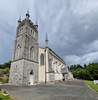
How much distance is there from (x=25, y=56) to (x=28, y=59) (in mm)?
1230

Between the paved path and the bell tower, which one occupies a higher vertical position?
the bell tower

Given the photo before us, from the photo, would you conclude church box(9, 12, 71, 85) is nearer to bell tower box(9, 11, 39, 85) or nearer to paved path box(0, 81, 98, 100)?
bell tower box(9, 11, 39, 85)

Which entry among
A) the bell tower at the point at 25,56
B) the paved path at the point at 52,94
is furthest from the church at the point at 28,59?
the paved path at the point at 52,94

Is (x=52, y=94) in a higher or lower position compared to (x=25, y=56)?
lower

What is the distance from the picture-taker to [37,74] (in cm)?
3381

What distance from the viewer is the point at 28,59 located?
31.3m

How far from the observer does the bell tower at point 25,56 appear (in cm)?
2950

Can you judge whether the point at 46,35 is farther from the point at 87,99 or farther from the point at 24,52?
the point at 87,99

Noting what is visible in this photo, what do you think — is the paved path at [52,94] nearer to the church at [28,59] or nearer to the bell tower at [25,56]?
the bell tower at [25,56]

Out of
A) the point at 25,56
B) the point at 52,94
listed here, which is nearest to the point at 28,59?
the point at 25,56

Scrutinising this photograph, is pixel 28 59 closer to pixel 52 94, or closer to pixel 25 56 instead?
pixel 25 56

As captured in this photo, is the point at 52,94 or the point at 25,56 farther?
the point at 25,56

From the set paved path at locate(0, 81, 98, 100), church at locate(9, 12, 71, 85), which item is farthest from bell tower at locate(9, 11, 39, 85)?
paved path at locate(0, 81, 98, 100)

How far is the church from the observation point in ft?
97.7
